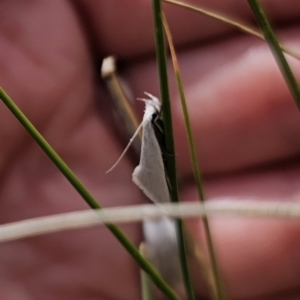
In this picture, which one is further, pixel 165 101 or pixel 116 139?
pixel 116 139

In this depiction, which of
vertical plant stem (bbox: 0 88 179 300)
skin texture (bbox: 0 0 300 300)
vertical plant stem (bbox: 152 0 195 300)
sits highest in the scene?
skin texture (bbox: 0 0 300 300)

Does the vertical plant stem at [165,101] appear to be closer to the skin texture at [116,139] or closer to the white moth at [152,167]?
the white moth at [152,167]

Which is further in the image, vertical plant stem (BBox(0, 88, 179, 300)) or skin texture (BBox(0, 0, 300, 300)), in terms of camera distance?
skin texture (BBox(0, 0, 300, 300))

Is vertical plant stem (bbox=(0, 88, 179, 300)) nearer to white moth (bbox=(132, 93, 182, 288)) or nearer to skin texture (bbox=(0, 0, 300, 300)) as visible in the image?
white moth (bbox=(132, 93, 182, 288))

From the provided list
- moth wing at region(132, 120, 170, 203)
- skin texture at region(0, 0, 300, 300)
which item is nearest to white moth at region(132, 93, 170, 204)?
moth wing at region(132, 120, 170, 203)

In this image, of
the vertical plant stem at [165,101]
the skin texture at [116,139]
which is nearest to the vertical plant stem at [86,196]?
the vertical plant stem at [165,101]

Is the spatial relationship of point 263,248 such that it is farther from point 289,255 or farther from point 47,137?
point 47,137

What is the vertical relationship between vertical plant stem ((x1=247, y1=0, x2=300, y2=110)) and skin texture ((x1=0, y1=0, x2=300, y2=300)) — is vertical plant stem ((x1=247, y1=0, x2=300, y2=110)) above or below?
below

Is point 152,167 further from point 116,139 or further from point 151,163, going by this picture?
point 116,139

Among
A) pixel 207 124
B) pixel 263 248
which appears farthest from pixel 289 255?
pixel 207 124

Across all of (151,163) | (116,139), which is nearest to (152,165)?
(151,163)
